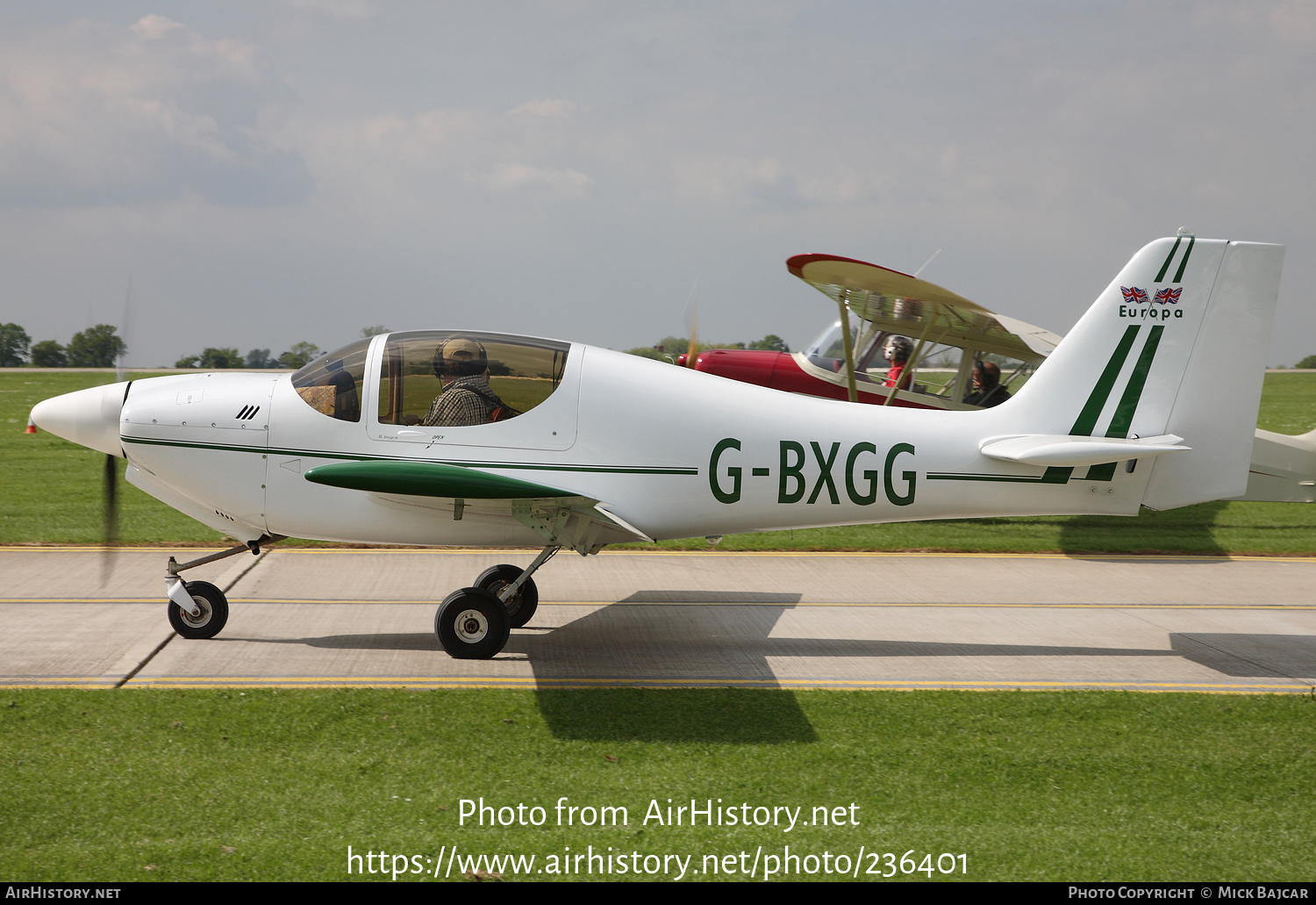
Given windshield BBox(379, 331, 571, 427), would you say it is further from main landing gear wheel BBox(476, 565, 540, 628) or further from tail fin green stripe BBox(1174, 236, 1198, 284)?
tail fin green stripe BBox(1174, 236, 1198, 284)

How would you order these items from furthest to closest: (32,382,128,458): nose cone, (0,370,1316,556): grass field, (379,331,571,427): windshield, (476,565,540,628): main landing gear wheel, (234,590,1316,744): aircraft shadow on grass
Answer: (0,370,1316,556): grass field < (476,565,540,628): main landing gear wheel < (32,382,128,458): nose cone < (379,331,571,427): windshield < (234,590,1316,744): aircraft shadow on grass

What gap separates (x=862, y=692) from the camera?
269 inches

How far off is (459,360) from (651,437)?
5.04 feet

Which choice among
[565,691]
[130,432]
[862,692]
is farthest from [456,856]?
[130,432]

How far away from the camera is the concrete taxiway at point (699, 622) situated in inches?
285

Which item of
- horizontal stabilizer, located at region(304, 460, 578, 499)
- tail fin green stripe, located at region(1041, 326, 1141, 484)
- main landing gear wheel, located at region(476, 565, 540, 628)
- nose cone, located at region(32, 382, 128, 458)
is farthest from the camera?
main landing gear wheel, located at region(476, 565, 540, 628)

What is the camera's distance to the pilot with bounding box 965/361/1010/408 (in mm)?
13820

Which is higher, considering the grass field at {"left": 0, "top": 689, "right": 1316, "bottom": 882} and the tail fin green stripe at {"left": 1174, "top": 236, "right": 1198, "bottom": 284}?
the tail fin green stripe at {"left": 1174, "top": 236, "right": 1198, "bottom": 284}

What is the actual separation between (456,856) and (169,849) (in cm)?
126

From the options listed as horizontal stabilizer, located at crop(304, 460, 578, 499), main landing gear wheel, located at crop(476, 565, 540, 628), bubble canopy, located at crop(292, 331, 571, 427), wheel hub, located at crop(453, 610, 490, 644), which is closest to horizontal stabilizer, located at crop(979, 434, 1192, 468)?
bubble canopy, located at crop(292, 331, 571, 427)

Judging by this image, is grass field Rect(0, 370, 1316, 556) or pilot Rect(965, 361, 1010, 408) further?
pilot Rect(965, 361, 1010, 408)

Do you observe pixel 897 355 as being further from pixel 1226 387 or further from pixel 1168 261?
pixel 1226 387

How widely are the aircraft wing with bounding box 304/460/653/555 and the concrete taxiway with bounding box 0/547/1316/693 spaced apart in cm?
97

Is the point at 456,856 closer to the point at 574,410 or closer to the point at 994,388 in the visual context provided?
the point at 574,410
